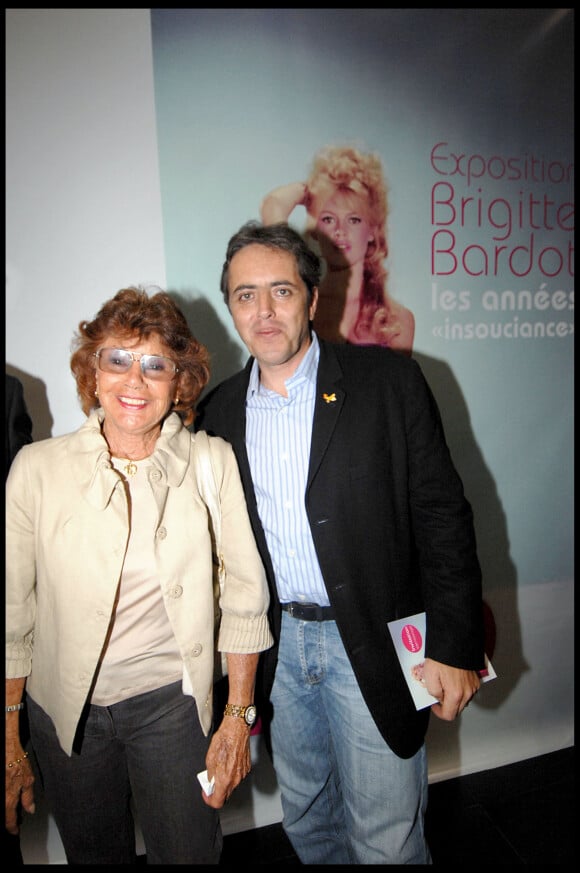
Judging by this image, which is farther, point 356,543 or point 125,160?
point 125,160

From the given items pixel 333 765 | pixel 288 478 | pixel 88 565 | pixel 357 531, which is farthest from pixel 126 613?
pixel 333 765

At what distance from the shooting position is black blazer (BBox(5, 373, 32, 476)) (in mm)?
1769

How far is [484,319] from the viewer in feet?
9.69

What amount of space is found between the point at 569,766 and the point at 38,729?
2.99 meters

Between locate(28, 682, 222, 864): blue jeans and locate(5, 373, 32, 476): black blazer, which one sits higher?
locate(5, 373, 32, 476): black blazer

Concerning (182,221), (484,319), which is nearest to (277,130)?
(182,221)

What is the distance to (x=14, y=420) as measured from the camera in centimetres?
178

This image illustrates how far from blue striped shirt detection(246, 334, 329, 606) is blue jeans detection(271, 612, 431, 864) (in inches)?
7.0

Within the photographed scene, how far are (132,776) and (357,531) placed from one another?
1.04m

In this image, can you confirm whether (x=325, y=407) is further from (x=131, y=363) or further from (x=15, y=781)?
(x=15, y=781)

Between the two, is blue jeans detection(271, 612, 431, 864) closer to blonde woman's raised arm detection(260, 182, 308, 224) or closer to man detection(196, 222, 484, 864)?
man detection(196, 222, 484, 864)

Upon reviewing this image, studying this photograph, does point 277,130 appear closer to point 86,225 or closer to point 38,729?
point 86,225

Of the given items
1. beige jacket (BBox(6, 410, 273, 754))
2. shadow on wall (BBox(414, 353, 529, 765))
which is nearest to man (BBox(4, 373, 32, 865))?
beige jacket (BBox(6, 410, 273, 754))

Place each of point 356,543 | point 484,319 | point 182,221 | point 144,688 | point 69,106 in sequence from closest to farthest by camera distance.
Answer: point 144,688 → point 356,543 → point 69,106 → point 182,221 → point 484,319
